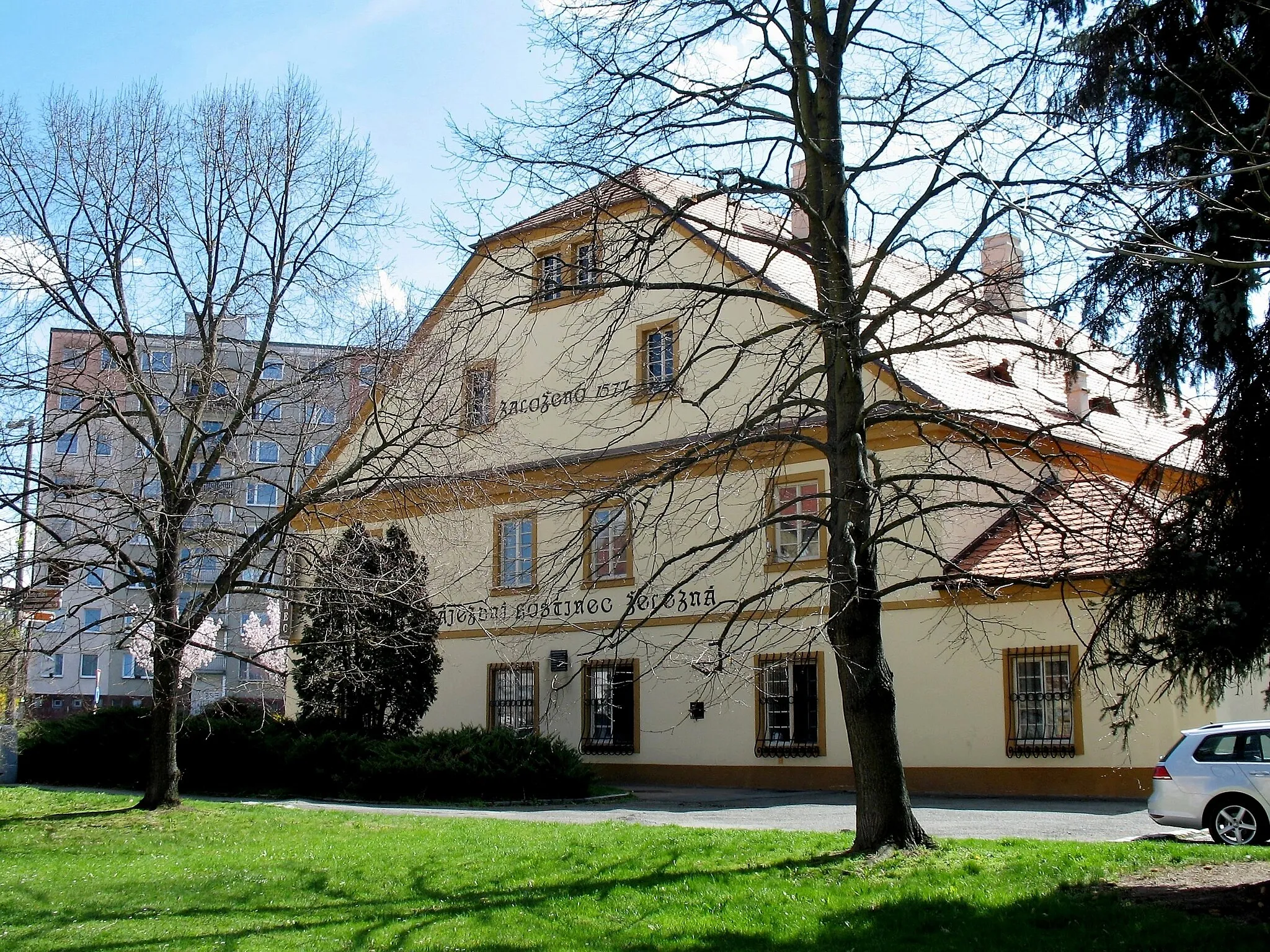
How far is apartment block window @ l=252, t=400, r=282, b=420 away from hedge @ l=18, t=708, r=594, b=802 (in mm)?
5080

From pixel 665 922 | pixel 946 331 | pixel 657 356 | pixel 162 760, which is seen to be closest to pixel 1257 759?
pixel 946 331

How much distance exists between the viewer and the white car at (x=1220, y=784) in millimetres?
13086

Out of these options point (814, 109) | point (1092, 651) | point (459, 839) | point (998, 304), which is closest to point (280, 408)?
point (459, 839)

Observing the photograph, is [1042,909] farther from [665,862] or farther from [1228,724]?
[1228,724]

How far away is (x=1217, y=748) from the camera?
13.6 meters

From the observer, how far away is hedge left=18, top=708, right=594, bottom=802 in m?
20.1

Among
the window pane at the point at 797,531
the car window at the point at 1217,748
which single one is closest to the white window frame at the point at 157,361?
the window pane at the point at 797,531

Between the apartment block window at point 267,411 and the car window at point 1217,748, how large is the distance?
39.7ft

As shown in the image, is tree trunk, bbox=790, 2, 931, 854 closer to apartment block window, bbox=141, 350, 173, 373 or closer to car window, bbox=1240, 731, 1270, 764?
car window, bbox=1240, 731, 1270, 764

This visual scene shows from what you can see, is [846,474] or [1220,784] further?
[1220,784]

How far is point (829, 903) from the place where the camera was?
9133mm

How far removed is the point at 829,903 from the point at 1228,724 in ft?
23.4

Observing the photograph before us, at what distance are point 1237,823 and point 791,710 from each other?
10715 millimetres

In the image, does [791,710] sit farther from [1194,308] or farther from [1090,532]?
[1194,308]
